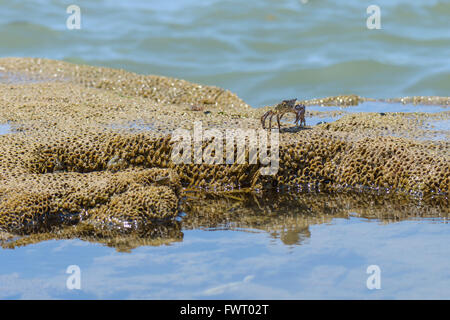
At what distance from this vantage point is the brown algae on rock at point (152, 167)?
4.31 m

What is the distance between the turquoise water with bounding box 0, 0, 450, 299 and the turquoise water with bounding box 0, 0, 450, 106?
0.04 m

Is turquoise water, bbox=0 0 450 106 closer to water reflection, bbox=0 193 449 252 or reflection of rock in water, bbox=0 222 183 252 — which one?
water reflection, bbox=0 193 449 252

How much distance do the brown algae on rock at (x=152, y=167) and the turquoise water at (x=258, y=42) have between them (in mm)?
6151

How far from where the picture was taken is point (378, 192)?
4.91 m

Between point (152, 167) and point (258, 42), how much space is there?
32.2 ft

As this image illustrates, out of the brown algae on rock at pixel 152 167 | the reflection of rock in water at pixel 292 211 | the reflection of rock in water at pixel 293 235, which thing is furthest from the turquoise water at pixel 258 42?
the reflection of rock in water at pixel 293 235

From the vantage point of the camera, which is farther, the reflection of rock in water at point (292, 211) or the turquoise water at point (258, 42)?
the turquoise water at point (258, 42)

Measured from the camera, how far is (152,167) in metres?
5.05

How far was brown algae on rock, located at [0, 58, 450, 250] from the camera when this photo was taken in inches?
170

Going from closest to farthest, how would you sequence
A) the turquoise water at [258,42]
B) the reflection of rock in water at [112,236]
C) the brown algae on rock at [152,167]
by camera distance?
the reflection of rock in water at [112,236] → the brown algae on rock at [152,167] → the turquoise water at [258,42]

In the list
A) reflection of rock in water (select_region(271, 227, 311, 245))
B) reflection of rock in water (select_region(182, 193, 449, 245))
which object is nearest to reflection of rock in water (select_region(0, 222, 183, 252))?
reflection of rock in water (select_region(182, 193, 449, 245))

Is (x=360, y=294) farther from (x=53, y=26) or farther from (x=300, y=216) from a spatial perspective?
(x=53, y=26)

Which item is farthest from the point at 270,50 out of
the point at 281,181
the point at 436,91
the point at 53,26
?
the point at 281,181

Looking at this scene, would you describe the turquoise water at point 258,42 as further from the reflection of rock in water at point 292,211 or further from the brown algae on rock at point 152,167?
the reflection of rock in water at point 292,211
